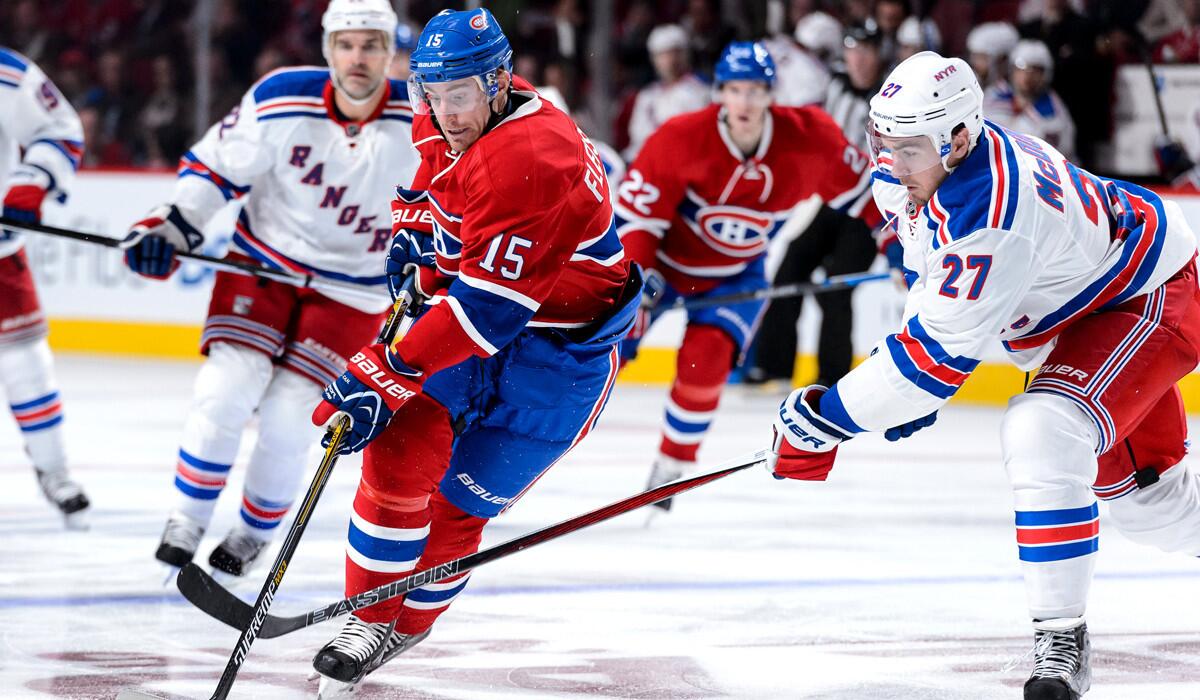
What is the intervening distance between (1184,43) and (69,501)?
473 centimetres

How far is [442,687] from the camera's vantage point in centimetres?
284

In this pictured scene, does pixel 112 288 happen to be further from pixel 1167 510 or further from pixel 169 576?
pixel 1167 510

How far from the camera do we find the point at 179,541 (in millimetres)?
3615

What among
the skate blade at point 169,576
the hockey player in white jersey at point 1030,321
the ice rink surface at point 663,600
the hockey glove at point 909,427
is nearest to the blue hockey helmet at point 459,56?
the hockey player in white jersey at point 1030,321

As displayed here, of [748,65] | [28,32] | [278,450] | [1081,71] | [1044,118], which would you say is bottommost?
[28,32]

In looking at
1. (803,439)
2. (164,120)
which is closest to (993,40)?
(164,120)

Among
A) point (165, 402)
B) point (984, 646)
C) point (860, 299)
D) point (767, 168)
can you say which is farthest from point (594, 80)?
point (984, 646)

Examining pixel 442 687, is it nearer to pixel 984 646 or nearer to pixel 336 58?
pixel 984 646

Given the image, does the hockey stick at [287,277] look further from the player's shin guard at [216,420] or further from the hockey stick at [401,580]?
the hockey stick at [401,580]

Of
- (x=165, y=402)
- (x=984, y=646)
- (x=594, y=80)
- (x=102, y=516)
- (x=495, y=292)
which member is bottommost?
(x=165, y=402)

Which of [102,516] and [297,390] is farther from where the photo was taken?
[102,516]

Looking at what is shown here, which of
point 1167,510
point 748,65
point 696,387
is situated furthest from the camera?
point 696,387

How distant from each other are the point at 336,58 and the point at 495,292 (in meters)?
1.32

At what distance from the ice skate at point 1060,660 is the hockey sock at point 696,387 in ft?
6.59
